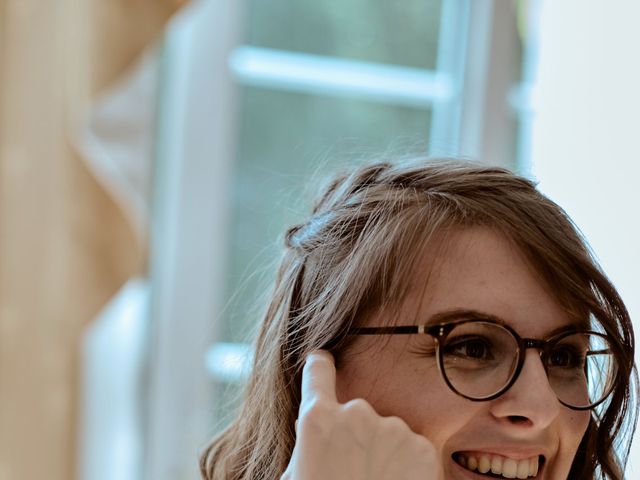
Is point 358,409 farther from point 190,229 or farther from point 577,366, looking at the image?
point 190,229

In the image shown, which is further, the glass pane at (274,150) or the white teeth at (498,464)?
the glass pane at (274,150)

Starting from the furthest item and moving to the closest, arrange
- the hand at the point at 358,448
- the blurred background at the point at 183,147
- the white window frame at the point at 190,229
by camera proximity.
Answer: the white window frame at the point at 190,229 < the blurred background at the point at 183,147 < the hand at the point at 358,448

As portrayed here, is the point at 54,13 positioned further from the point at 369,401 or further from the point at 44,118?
the point at 369,401

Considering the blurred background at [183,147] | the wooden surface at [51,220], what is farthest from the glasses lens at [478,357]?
the wooden surface at [51,220]

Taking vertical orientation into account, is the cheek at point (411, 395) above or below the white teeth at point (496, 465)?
above

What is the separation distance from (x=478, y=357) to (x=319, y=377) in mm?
152

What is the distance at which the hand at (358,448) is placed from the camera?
2.89 feet

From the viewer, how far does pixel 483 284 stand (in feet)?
3.15

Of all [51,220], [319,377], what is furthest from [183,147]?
[319,377]

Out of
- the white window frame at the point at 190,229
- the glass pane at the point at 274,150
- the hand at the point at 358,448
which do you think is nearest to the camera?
the hand at the point at 358,448

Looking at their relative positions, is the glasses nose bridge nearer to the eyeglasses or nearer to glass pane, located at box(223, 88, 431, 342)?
the eyeglasses

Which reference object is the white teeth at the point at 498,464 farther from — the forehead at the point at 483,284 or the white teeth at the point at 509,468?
the forehead at the point at 483,284

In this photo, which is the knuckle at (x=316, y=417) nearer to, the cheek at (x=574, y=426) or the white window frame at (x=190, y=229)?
the cheek at (x=574, y=426)

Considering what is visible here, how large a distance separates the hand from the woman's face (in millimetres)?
63
